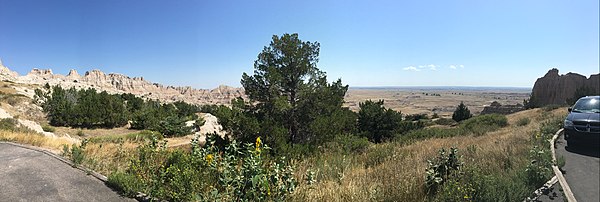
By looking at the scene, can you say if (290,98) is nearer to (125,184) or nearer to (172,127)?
(125,184)

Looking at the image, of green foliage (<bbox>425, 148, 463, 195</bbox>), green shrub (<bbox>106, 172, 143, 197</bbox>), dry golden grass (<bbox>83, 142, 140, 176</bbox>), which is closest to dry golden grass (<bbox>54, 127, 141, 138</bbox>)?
dry golden grass (<bbox>83, 142, 140, 176</bbox>)

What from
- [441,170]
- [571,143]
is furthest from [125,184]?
[571,143]

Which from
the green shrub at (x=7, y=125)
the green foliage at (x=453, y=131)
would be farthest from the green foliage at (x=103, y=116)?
the green foliage at (x=453, y=131)

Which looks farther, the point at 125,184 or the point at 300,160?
the point at 300,160

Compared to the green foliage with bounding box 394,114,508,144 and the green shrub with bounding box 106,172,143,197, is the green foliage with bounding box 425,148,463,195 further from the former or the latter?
Result: the green foliage with bounding box 394,114,508,144

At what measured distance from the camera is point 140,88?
160 metres

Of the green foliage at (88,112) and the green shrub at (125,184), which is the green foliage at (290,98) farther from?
the green foliage at (88,112)

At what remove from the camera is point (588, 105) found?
6.14 m

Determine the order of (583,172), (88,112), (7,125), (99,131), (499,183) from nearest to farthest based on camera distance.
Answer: (499,183)
(583,172)
(7,125)
(99,131)
(88,112)

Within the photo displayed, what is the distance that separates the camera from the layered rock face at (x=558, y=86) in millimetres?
52531

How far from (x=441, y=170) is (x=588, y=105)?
14.1 feet

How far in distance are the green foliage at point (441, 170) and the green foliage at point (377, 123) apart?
21005 millimetres

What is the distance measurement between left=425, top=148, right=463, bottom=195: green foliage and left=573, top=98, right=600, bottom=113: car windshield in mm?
3435

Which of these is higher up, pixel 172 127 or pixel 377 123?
pixel 377 123
